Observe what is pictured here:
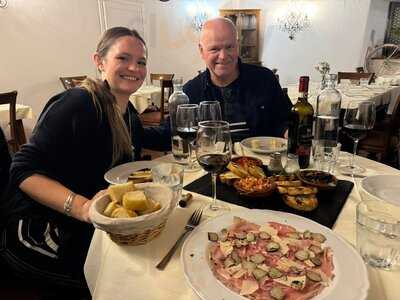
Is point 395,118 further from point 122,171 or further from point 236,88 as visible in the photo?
point 122,171

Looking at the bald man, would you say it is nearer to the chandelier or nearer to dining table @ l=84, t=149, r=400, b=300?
dining table @ l=84, t=149, r=400, b=300

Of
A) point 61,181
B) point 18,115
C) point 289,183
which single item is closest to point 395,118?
point 289,183

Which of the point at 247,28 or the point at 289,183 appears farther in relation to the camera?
the point at 247,28

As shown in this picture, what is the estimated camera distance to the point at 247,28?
279 inches

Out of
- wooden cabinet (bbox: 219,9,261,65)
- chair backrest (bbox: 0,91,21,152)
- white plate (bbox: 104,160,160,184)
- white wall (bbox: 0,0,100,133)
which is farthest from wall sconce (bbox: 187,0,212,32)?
white plate (bbox: 104,160,160,184)

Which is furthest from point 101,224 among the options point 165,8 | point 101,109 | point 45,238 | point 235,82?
point 165,8

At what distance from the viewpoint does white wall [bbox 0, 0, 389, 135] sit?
3949mm

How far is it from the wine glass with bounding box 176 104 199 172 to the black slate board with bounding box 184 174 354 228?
0.59 ft

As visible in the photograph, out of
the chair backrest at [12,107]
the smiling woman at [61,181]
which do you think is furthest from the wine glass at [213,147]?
the chair backrest at [12,107]

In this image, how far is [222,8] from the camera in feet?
23.4

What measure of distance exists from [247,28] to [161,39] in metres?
2.21

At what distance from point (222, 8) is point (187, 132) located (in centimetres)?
691

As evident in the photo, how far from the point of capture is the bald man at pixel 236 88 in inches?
70.0

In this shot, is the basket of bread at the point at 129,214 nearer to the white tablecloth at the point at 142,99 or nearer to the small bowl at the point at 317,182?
the small bowl at the point at 317,182
